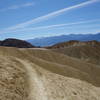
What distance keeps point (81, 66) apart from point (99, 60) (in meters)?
63.0

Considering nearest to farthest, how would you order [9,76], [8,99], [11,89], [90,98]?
[8,99], [11,89], [9,76], [90,98]

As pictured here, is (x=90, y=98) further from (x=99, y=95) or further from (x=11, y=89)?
(x=11, y=89)

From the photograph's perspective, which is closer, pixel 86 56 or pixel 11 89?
pixel 11 89

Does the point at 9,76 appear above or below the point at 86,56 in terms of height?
above

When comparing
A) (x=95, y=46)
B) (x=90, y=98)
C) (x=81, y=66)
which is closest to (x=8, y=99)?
(x=90, y=98)

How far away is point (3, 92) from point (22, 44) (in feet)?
611

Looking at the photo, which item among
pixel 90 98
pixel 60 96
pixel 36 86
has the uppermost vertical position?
pixel 36 86

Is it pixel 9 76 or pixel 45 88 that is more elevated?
pixel 9 76

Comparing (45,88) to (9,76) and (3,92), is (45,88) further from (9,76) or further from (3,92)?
(3,92)

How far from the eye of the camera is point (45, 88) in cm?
1909

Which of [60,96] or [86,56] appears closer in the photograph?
[60,96]

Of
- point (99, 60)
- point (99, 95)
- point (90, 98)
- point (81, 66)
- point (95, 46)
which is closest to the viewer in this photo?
point (90, 98)

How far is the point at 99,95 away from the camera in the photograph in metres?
23.4

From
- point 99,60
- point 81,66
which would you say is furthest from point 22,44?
point 81,66
